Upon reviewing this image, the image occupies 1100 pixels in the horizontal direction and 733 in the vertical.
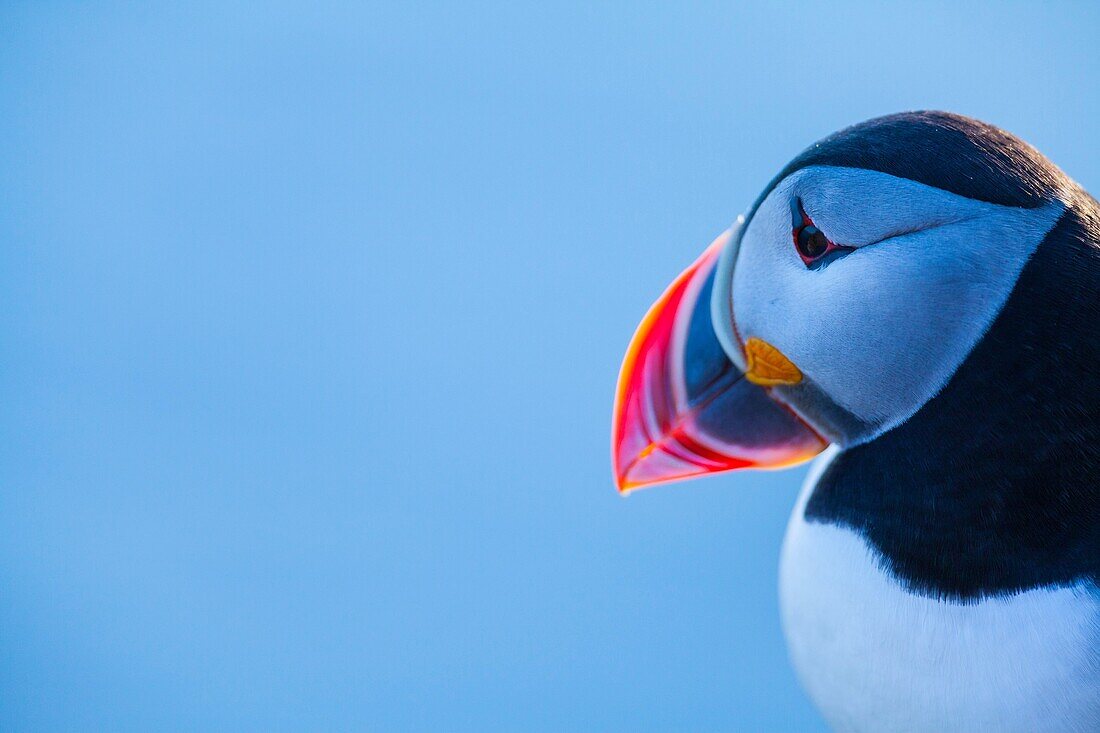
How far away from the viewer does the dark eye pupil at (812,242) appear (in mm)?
1079

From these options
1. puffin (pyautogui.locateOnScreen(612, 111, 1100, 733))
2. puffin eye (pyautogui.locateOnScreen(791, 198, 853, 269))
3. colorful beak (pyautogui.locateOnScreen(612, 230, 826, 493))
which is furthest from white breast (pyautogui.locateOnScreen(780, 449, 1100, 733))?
puffin eye (pyautogui.locateOnScreen(791, 198, 853, 269))

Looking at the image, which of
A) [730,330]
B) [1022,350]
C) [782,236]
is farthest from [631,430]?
[1022,350]

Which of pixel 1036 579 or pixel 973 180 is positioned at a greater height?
pixel 973 180

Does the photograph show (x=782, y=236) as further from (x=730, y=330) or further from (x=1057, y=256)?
(x=1057, y=256)

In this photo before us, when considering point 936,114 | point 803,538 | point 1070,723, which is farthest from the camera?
point 803,538

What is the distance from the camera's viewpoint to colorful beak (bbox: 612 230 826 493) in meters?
1.20

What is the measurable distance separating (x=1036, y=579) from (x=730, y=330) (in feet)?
1.17

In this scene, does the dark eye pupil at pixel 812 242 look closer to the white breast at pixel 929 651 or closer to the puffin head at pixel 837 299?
the puffin head at pixel 837 299

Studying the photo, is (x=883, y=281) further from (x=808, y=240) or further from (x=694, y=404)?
(x=694, y=404)

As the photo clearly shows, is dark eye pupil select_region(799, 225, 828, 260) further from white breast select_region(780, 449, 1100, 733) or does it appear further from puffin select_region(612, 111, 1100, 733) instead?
white breast select_region(780, 449, 1100, 733)

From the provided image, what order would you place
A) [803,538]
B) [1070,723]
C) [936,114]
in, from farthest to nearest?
[803,538] < [936,114] < [1070,723]

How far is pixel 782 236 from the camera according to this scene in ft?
3.64

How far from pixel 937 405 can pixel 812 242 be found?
A: 180 millimetres

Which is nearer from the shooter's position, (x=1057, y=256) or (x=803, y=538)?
(x=1057, y=256)
